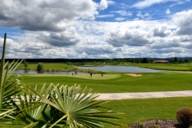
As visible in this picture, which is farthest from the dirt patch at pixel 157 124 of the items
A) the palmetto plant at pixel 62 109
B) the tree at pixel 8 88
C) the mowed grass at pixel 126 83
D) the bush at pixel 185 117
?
the mowed grass at pixel 126 83

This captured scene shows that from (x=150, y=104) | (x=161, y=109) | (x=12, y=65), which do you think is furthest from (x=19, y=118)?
(x=150, y=104)

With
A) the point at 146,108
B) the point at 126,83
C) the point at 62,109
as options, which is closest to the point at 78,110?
the point at 62,109

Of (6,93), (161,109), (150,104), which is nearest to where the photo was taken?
(6,93)

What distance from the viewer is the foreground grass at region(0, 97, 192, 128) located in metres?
18.6

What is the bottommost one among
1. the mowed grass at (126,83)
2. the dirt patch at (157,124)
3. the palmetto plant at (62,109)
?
the dirt patch at (157,124)

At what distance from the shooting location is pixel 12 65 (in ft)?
19.8

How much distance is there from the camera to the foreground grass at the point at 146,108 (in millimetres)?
18600

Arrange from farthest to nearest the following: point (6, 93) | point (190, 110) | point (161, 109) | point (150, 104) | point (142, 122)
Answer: point (150, 104)
point (161, 109)
point (142, 122)
point (190, 110)
point (6, 93)

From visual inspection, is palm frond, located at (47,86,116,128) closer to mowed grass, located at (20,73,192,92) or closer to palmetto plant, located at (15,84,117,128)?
palmetto plant, located at (15,84,117,128)

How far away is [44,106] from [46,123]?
1.31ft

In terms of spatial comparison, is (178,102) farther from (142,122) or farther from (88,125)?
(88,125)

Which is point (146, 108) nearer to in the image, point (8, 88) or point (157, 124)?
point (157, 124)

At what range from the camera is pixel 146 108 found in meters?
21.8

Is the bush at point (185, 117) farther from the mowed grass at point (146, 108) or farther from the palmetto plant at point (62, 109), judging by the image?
the palmetto plant at point (62, 109)
